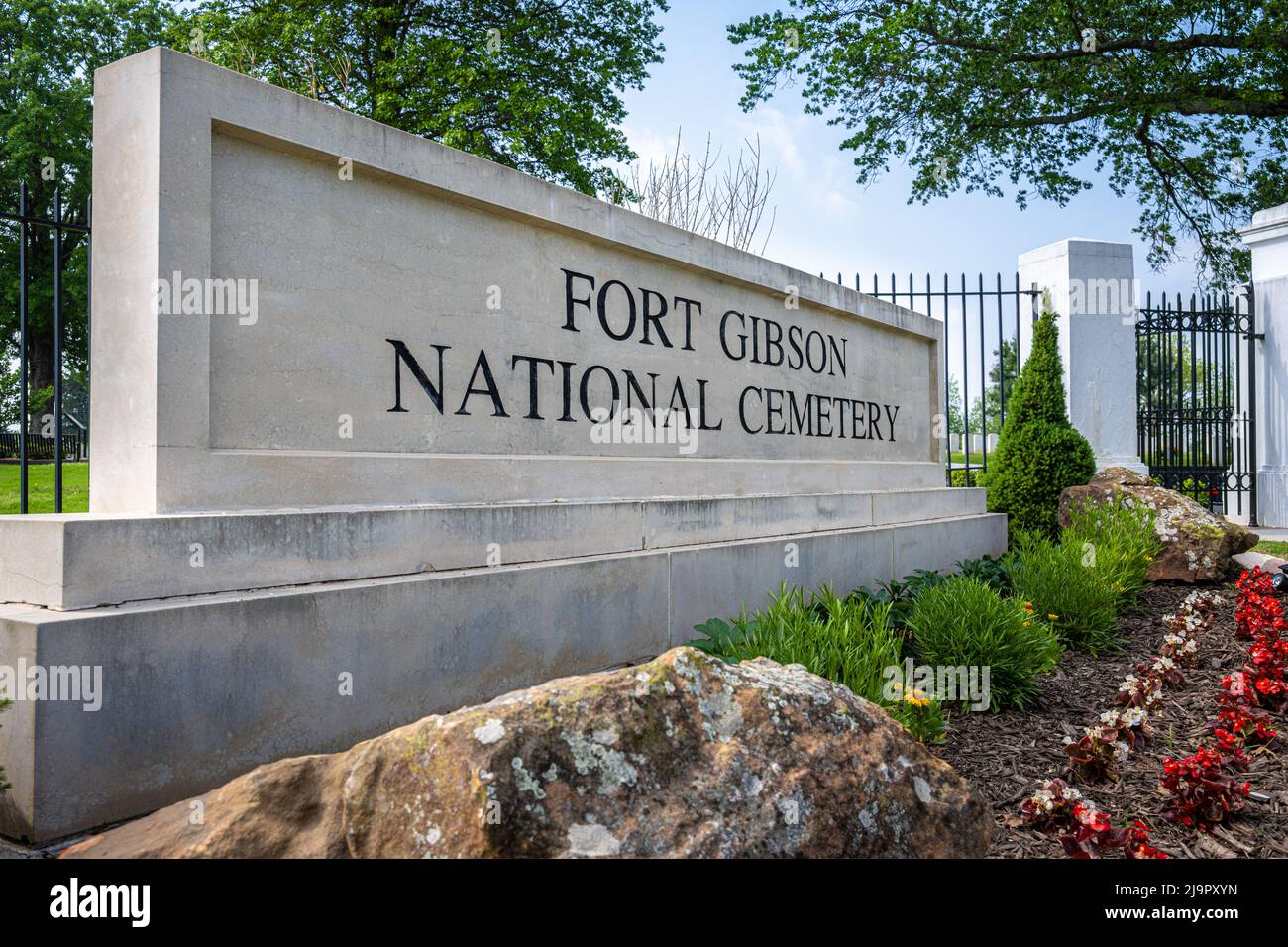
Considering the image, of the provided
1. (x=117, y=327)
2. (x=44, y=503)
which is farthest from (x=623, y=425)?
(x=44, y=503)

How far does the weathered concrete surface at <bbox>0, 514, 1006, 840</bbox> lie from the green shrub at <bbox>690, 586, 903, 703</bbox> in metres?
0.59

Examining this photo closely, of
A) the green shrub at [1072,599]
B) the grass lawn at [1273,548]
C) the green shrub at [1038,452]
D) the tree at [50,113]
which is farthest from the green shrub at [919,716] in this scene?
the tree at [50,113]

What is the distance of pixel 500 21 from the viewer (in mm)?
16031

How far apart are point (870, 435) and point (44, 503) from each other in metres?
9.13

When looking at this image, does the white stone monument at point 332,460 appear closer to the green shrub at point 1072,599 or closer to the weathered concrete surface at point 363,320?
the weathered concrete surface at point 363,320

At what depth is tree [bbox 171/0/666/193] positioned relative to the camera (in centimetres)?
1423

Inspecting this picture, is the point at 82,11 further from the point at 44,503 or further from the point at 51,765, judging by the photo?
the point at 51,765

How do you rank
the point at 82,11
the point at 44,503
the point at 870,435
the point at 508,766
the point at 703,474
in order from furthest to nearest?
the point at 82,11
the point at 44,503
the point at 870,435
the point at 703,474
the point at 508,766

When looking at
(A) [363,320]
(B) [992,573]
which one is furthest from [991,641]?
(A) [363,320]

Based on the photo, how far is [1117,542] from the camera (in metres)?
7.69

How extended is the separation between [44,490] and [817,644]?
34.6 ft

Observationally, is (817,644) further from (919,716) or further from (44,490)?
(44,490)

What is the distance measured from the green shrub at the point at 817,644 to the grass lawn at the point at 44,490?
6.34 m

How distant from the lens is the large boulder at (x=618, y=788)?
185 centimetres
